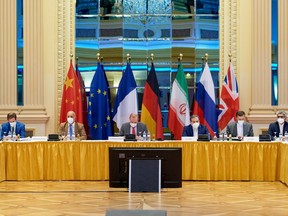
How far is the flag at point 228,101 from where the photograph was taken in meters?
14.0

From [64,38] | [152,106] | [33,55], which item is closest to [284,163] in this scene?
[152,106]

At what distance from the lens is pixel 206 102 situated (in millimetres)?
14172

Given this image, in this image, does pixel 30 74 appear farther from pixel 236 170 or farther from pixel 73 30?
pixel 236 170

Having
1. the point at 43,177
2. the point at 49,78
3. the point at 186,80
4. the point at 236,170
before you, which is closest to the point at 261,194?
the point at 236,170

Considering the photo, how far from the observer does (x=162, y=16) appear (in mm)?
15328

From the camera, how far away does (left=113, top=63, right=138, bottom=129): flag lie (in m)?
14.2

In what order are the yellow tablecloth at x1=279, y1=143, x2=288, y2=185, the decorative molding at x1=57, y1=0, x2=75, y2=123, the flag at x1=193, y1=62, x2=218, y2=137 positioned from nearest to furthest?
the yellow tablecloth at x1=279, y1=143, x2=288, y2=185, the flag at x1=193, y1=62, x2=218, y2=137, the decorative molding at x1=57, y1=0, x2=75, y2=123

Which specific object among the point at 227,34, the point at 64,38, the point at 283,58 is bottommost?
the point at 283,58

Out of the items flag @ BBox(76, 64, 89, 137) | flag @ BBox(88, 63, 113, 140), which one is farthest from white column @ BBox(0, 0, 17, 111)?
flag @ BBox(88, 63, 113, 140)

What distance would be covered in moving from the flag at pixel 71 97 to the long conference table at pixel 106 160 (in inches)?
103

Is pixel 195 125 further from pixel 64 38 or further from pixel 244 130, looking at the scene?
pixel 64 38

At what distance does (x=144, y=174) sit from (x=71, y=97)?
14.5ft

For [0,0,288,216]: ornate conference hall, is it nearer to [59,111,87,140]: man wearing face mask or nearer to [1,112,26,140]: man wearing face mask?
[59,111,87,140]: man wearing face mask

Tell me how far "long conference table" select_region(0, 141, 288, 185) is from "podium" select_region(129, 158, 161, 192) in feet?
4.38
